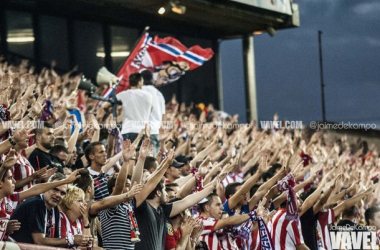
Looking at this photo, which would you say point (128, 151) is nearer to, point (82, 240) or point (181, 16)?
point (82, 240)

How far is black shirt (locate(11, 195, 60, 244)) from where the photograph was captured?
19.2 feet

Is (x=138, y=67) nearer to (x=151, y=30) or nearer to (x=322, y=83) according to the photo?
(x=151, y=30)

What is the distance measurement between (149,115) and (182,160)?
72.8 inches

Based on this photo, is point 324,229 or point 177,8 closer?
point 324,229

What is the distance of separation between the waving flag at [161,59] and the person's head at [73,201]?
821 centimetres

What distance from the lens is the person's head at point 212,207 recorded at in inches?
302

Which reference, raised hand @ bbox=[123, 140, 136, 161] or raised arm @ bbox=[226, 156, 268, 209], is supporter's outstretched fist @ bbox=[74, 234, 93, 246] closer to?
raised hand @ bbox=[123, 140, 136, 161]

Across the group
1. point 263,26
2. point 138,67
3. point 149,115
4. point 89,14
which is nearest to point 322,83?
point 263,26

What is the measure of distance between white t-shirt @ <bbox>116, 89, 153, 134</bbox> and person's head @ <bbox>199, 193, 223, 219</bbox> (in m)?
3.49

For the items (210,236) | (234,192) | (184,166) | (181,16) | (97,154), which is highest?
(181,16)

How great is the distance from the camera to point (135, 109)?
11.1 metres

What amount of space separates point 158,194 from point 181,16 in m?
13.6

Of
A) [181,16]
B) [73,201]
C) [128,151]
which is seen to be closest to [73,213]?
[73,201]

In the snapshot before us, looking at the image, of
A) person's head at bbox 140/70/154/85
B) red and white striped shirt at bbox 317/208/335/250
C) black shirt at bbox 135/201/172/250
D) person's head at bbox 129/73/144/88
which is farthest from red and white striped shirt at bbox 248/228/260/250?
person's head at bbox 140/70/154/85
